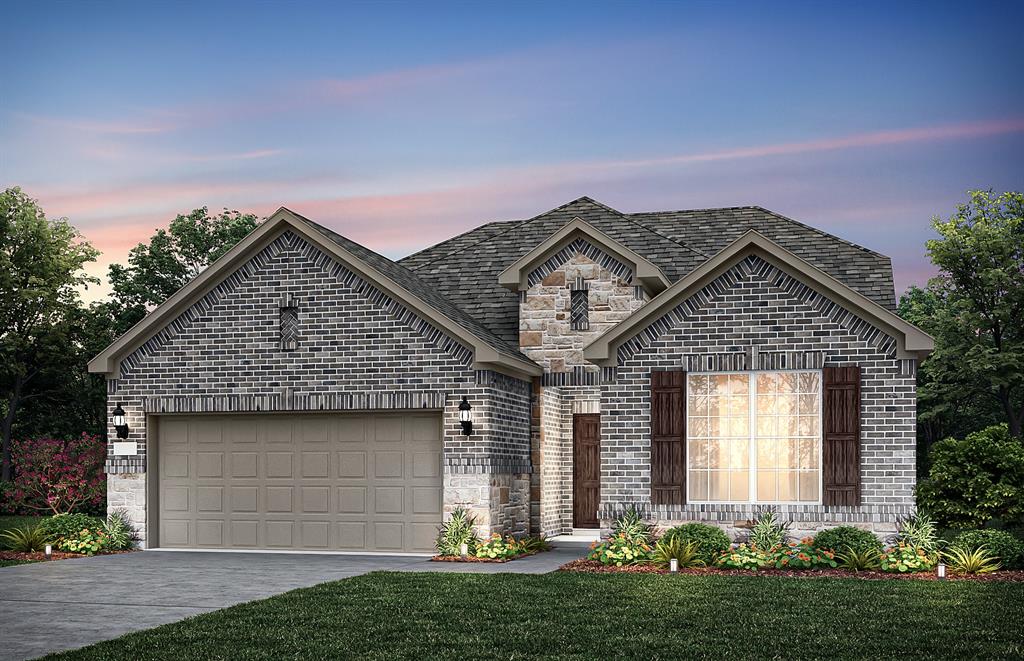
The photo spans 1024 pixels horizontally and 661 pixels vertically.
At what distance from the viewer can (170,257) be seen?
42781mm

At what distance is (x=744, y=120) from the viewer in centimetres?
2623

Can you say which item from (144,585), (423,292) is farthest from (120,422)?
(144,585)

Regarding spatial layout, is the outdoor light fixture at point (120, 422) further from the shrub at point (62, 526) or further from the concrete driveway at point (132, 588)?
the concrete driveway at point (132, 588)

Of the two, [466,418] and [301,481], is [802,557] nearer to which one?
[466,418]

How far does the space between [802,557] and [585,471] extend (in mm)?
7370

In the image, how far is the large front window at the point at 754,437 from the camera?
17578mm

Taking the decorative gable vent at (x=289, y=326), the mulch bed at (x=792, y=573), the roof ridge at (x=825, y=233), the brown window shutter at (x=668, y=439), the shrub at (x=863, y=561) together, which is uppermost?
the roof ridge at (x=825, y=233)

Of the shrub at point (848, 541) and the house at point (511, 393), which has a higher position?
the house at point (511, 393)

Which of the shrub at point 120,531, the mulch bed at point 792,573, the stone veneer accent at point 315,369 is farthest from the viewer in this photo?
→ the shrub at point 120,531

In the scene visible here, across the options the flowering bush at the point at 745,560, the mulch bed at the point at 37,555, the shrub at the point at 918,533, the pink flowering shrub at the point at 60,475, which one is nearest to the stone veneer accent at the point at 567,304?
the flowering bush at the point at 745,560

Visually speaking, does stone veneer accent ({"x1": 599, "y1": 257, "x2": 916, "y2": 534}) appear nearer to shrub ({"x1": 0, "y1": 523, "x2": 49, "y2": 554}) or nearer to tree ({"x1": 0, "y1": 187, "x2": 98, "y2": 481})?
shrub ({"x1": 0, "y1": 523, "x2": 49, "y2": 554})

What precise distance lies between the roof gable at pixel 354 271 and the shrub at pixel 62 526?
8.72 ft

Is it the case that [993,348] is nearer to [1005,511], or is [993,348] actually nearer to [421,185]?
[1005,511]

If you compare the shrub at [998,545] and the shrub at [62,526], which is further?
the shrub at [62,526]
